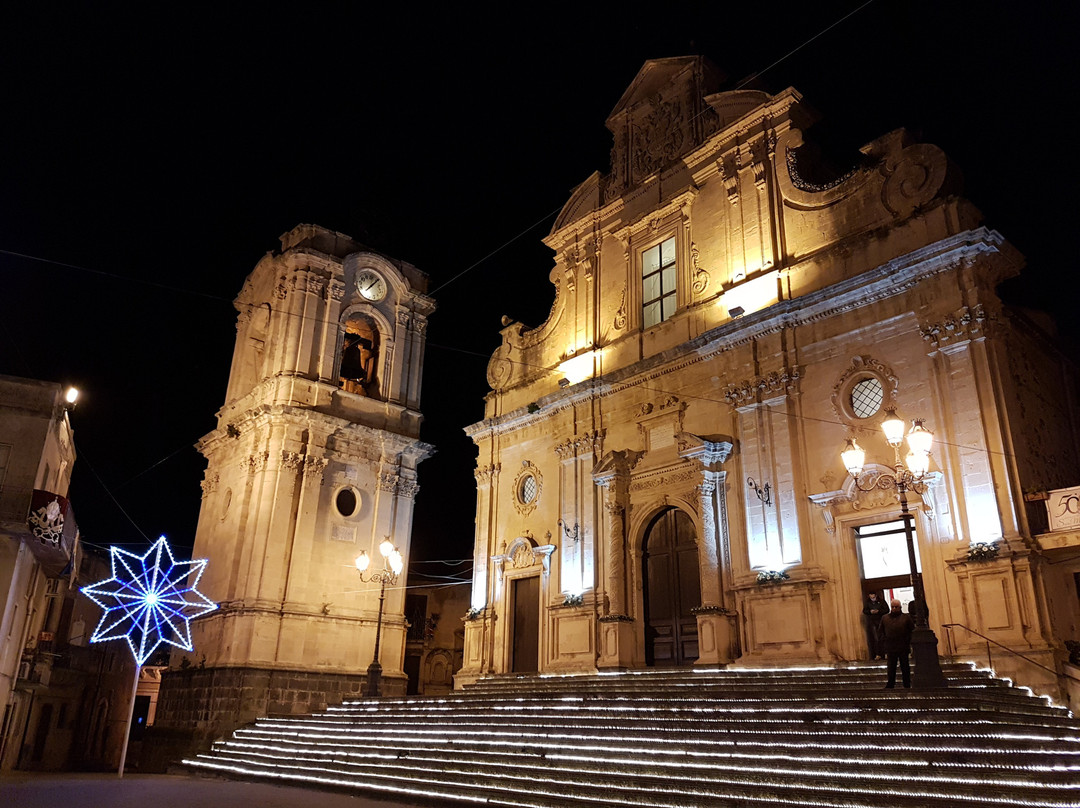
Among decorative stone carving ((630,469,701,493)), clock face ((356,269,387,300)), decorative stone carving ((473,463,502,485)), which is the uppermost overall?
Result: clock face ((356,269,387,300))

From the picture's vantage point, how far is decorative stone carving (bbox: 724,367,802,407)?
16.1 meters

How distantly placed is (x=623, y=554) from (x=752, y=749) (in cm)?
902

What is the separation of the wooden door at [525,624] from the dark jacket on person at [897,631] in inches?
415

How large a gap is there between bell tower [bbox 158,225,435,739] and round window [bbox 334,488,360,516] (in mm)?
33

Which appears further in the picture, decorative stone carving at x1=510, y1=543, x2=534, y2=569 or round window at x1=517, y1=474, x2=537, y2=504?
round window at x1=517, y1=474, x2=537, y2=504

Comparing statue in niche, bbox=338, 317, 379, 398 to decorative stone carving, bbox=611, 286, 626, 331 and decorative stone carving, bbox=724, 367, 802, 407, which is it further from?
decorative stone carving, bbox=724, 367, 802, 407

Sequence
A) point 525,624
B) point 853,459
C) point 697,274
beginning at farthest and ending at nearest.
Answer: point 525,624
point 697,274
point 853,459

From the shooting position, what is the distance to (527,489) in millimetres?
21375

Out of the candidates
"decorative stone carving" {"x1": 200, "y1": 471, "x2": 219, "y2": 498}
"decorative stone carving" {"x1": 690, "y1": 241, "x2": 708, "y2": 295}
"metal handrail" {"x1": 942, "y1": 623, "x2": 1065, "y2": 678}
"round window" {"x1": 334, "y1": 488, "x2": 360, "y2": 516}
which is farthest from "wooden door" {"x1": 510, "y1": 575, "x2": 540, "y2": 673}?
"decorative stone carving" {"x1": 200, "y1": 471, "x2": 219, "y2": 498}

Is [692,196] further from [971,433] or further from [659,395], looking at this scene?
[971,433]

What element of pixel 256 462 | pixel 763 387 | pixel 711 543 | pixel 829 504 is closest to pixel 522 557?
pixel 711 543

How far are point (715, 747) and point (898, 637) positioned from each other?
288 centimetres

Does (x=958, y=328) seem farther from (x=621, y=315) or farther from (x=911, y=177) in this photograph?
(x=621, y=315)

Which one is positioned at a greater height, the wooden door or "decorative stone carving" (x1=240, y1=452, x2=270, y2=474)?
"decorative stone carving" (x1=240, y1=452, x2=270, y2=474)
